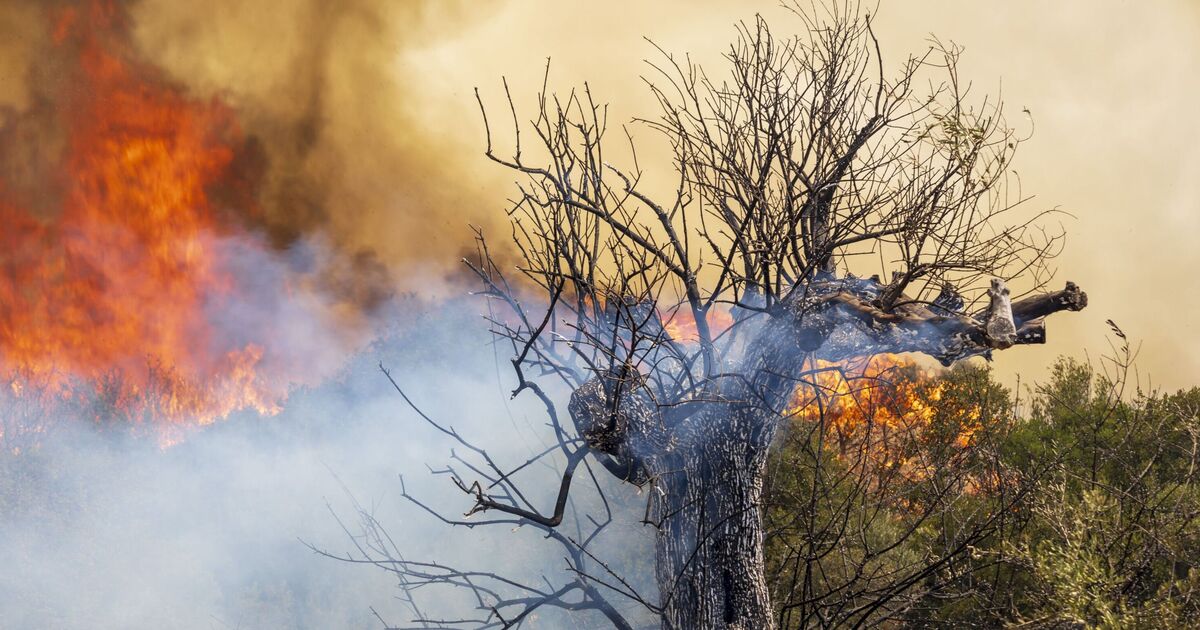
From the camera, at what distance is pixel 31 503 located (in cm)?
1609

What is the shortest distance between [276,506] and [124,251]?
7160 millimetres

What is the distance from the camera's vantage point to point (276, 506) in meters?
15.7

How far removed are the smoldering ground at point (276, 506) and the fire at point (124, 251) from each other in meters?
1.38

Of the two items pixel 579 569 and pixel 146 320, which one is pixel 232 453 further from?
pixel 579 569

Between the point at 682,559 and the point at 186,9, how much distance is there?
19.2 metres

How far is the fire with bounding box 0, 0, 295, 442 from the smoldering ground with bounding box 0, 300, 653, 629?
1.38 metres

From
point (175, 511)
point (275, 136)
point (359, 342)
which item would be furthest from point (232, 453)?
point (275, 136)

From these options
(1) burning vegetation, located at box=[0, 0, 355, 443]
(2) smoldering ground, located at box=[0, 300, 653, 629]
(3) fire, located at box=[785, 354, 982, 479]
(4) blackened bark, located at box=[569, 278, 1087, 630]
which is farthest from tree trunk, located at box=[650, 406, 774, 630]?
(1) burning vegetation, located at box=[0, 0, 355, 443]

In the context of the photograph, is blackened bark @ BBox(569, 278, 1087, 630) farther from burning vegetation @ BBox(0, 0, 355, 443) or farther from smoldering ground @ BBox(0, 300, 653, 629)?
burning vegetation @ BBox(0, 0, 355, 443)

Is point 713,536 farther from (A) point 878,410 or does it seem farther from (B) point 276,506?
(B) point 276,506

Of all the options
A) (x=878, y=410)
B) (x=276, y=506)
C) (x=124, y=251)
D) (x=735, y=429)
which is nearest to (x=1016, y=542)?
(x=735, y=429)

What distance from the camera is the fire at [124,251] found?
739 inches

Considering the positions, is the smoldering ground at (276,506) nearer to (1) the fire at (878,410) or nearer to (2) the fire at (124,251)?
(2) the fire at (124,251)

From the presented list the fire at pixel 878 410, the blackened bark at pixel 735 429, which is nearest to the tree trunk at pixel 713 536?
the blackened bark at pixel 735 429
